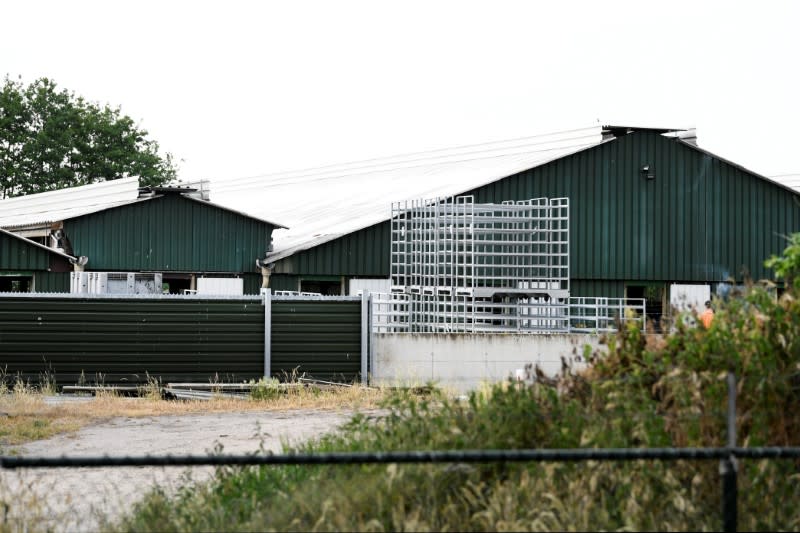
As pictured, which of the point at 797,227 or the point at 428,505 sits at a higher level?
the point at 797,227

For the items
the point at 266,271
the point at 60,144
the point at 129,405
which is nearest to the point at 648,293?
the point at 266,271

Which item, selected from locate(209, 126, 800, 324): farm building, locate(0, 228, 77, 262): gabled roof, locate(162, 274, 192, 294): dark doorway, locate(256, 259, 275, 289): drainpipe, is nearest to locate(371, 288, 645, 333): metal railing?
locate(209, 126, 800, 324): farm building

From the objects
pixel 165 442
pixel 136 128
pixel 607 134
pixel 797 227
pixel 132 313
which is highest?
pixel 136 128

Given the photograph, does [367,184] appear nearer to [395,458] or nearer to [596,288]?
[596,288]

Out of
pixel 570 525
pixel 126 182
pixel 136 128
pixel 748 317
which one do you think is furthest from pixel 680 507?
pixel 136 128

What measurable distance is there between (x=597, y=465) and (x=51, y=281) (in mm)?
28719

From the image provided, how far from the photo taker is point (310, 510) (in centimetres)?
736

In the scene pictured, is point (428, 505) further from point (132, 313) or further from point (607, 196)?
point (607, 196)

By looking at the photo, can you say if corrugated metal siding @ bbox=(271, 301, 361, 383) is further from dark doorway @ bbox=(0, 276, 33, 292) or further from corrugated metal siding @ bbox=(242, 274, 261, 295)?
dark doorway @ bbox=(0, 276, 33, 292)

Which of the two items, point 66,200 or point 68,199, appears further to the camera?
point 68,199

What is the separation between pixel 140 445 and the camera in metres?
15.3

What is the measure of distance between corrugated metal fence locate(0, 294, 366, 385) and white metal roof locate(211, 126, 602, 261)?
11191 mm

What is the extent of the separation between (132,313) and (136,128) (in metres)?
58.7

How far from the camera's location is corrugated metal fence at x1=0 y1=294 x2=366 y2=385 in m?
22.4
